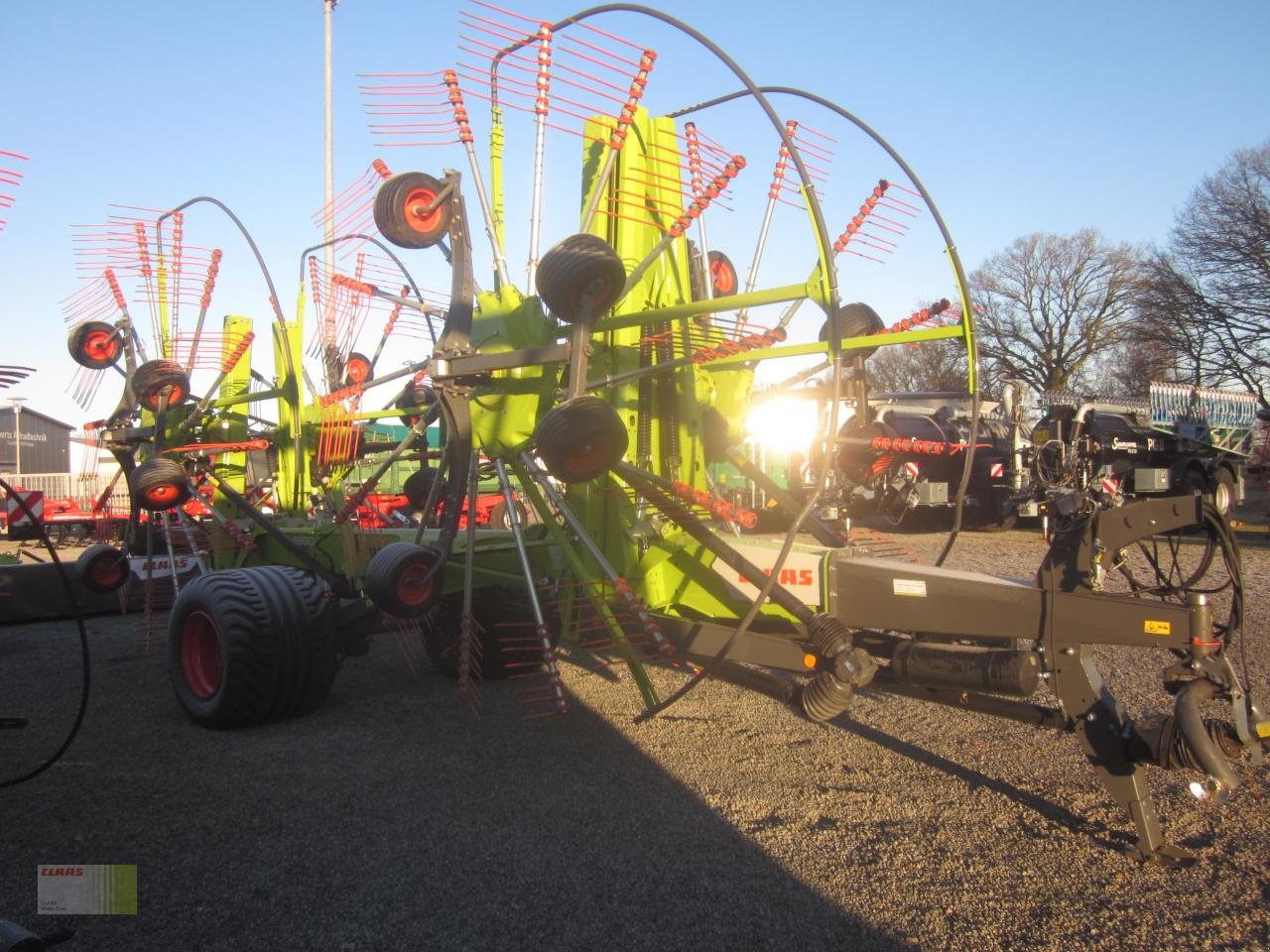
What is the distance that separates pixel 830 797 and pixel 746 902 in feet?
3.62

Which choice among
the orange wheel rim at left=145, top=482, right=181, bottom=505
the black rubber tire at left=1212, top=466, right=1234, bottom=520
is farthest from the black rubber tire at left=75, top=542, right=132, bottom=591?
the black rubber tire at left=1212, top=466, right=1234, bottom=520

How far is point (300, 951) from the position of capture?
9.78 feet

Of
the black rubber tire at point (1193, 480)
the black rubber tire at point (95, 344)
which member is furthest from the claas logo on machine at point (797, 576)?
the black rubber tire at point (1193, 480)

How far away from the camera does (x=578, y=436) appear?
134 inches

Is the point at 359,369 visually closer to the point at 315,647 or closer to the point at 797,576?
the point at 315,647

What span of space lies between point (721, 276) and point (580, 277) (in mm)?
2408

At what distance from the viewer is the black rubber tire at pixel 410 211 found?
429 cm

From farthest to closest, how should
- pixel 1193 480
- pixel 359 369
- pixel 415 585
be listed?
pixel 1193 480 → pixel 359 369 → pixel 415 585

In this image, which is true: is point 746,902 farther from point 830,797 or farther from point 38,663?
point 38,663

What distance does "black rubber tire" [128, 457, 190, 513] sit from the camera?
6117 mm

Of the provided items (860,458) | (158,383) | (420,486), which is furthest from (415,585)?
(158,383)

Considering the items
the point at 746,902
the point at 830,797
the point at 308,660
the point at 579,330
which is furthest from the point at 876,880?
the point at 308,660

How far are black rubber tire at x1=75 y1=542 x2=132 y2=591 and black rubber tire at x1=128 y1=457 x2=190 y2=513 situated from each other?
5.40 ft

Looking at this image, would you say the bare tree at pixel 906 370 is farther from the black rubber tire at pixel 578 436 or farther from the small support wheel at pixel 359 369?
the black rubber tire at pixel 578 436
